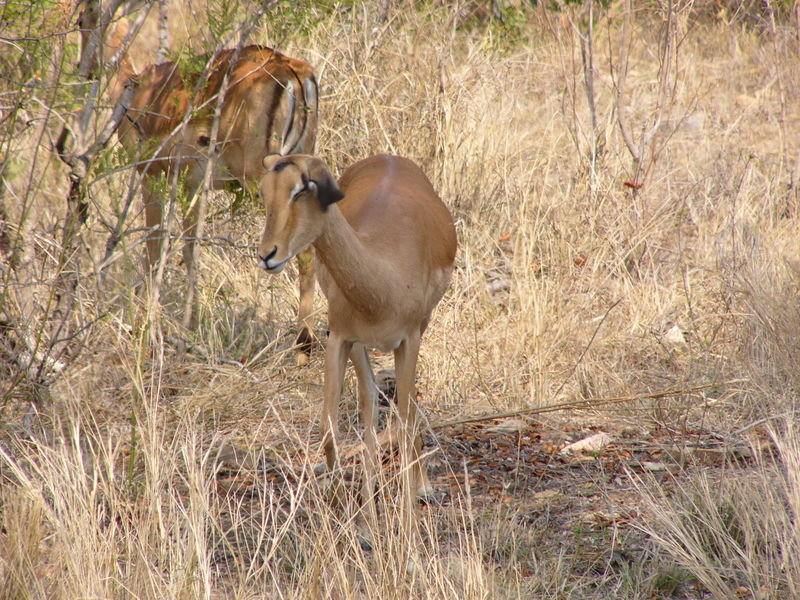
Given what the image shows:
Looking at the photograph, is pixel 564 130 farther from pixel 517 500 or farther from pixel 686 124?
pixel 517 500

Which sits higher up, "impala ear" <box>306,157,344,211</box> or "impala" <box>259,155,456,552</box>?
"impala ear" <box>306,157,344,211</box>

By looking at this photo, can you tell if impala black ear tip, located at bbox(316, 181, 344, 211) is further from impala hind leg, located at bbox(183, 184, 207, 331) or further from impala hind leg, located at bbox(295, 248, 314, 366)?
impala hind leg, located at bbox(295, 248, 314, 366)

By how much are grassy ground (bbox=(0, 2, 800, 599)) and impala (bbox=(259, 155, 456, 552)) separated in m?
0.30

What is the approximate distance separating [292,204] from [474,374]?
7.79ft

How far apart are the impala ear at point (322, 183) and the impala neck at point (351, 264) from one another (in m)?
0.10

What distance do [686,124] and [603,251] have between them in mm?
3679

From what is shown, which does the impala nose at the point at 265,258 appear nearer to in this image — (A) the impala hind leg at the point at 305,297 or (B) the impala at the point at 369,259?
(B) the impala at the point at 369,259

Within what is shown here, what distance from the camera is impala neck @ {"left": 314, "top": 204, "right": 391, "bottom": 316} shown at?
12.4 feet

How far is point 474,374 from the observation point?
568 cm

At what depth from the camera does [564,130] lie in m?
8.68

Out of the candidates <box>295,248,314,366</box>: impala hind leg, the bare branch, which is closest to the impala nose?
<box>295,248,314,366</box>: impala hind leg

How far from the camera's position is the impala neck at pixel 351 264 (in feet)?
12.4

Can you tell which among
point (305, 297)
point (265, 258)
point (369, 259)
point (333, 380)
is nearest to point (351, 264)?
point (369, 259)

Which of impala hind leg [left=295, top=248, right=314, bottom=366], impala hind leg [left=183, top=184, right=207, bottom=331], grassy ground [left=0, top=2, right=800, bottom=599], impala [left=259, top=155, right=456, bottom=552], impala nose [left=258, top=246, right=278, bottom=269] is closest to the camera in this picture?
grassy ground [left=0, top=2, right=800, bottom=599]
